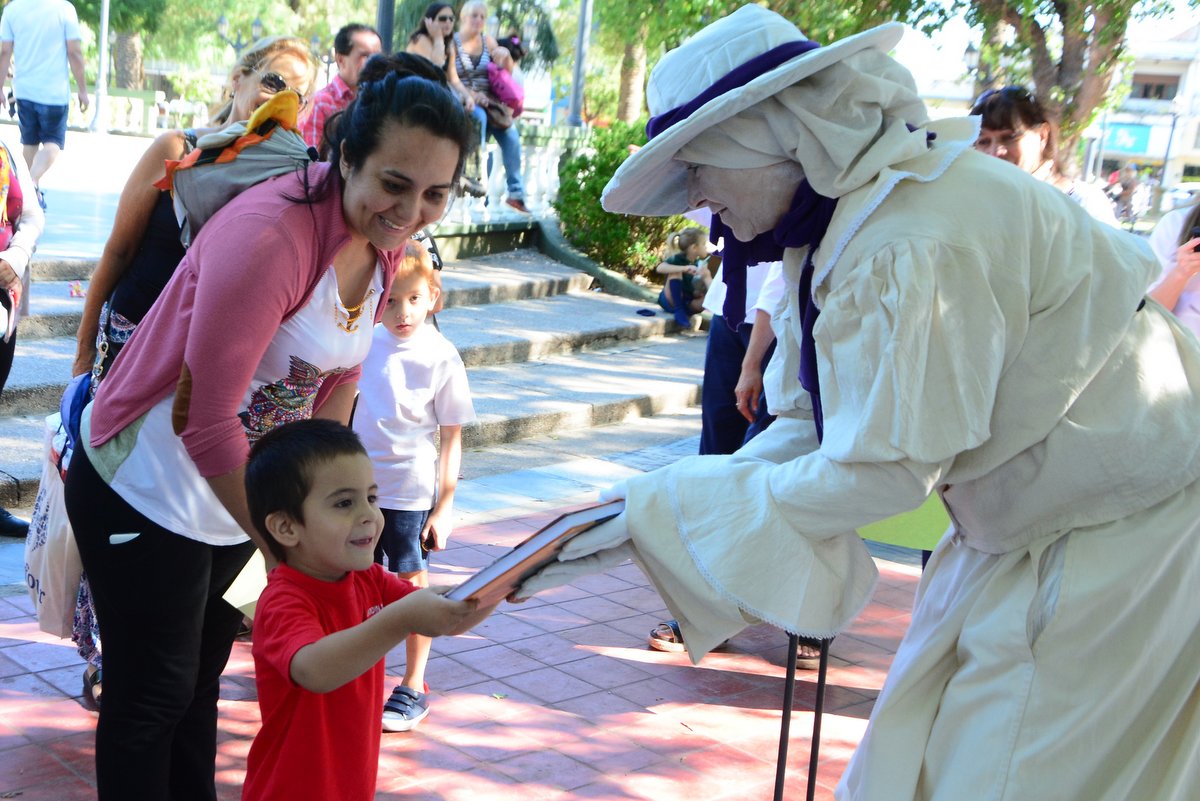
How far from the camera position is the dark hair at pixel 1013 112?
4.40 m

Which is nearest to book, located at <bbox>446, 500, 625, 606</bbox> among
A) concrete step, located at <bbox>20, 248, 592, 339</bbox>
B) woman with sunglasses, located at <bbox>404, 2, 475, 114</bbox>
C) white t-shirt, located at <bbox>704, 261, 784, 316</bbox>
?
white t-shirt, located at <bbox>704, 261, 784, 316</bbox>

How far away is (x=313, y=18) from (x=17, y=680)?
48.0 metres

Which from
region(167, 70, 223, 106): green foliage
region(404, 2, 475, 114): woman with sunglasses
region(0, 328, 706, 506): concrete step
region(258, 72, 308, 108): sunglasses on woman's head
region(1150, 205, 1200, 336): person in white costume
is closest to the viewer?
region(258, 72, 308, 108): sunglasses on woman's head

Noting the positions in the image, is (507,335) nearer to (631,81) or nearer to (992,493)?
(992,493)

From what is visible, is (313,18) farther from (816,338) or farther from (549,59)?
(816,338)

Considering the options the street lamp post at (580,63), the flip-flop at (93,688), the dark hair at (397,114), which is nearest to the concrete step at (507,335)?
the flip-flop at (93,688)

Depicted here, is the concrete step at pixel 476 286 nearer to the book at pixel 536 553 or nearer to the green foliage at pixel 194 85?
the book at pixel 536 553

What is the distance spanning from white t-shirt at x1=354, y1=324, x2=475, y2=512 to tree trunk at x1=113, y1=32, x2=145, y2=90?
4083 cm

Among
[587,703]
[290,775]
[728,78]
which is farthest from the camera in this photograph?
[587,703]

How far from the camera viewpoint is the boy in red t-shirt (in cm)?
231

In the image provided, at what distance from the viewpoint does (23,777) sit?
3.36m

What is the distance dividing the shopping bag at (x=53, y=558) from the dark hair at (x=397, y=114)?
53.0 inches

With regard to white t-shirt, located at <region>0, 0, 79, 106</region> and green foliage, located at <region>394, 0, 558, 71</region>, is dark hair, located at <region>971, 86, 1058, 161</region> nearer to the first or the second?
white t-shirt, located at <region>0, 0, 79, 106</region>

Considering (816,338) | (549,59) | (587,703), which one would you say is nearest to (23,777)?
(587,703)
